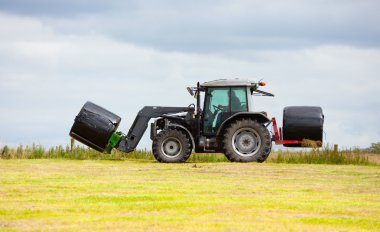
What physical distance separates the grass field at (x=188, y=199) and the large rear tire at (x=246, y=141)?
7.70 feet

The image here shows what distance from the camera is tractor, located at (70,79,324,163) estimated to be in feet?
70.5

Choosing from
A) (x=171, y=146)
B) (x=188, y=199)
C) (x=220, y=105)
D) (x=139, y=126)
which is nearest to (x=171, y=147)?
(x=171, y=146)

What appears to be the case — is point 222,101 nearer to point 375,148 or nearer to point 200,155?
point 200,155

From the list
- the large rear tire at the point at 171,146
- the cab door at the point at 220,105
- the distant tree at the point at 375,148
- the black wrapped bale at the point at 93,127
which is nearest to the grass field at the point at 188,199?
the large rear tire at the point at 171,146

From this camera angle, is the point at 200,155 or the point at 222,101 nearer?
the point at 222,101

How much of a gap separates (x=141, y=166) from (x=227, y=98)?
360 centimetres

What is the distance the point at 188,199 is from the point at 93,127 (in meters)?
11.0

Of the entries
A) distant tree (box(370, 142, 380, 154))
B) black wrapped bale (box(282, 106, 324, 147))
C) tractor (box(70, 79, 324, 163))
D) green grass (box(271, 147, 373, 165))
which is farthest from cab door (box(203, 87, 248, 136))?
distant tree (box(370, 142, 380, 154))

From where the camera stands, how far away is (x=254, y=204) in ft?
37.8

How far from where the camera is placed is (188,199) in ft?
39.2

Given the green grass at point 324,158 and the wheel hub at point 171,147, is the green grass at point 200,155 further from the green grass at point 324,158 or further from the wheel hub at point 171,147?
the wheel hub at point 171,147

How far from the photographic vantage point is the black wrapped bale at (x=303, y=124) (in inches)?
862

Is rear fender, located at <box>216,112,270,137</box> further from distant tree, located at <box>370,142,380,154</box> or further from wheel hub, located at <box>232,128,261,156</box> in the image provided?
distant tree, located at <box>370,142,380,154</box>

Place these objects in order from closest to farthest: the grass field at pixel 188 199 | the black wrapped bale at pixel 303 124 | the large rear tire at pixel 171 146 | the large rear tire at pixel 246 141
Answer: the grass field at pixel 188 199 < the large rear tire at pixel 246 141 < the large rear tire at pixel 171 146 < the black wrapped bale at pixel 303 124
